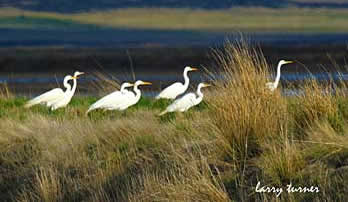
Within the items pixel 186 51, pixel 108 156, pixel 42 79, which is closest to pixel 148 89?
pixel 42 79

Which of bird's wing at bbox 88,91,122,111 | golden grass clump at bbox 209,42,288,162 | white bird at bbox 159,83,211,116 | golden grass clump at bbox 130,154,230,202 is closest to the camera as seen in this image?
golden grass clump at bbox 130,154,230,202

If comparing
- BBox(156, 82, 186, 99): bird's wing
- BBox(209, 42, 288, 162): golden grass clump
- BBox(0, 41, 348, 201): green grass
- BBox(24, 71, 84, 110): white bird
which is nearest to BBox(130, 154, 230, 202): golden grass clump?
BBox(0, 41, 348, 201): green grass

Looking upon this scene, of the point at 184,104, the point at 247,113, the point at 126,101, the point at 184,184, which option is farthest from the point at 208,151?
the point at 126,101

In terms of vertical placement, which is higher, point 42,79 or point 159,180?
point 159,180

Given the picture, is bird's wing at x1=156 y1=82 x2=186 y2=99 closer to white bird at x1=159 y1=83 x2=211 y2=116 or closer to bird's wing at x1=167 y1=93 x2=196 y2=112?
white bird at x1=159 y1=83 x2=211 y2=116

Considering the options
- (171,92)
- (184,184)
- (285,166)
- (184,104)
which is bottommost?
(171,92)

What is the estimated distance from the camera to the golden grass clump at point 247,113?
10867 millimetres

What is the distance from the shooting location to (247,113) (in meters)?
10.8

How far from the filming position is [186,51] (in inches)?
1807

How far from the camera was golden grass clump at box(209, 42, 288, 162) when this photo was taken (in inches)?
428

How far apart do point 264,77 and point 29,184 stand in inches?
108

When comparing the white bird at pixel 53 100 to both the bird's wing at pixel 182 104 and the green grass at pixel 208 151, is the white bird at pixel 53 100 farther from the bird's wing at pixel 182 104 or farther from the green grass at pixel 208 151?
the green grass at pixel 208 151

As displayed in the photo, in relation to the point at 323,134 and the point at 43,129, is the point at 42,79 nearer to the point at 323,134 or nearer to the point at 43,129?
the point at 43,129

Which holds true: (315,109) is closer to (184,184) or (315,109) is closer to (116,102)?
(184,184)
